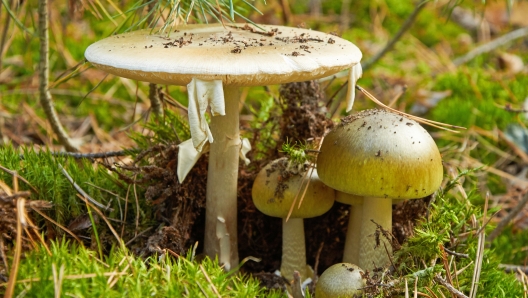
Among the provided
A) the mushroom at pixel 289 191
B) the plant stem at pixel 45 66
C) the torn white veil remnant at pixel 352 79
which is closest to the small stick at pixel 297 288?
the mushroom at pixel 289 191

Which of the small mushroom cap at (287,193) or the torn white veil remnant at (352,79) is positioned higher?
the torn white veil remnant at (352,79)

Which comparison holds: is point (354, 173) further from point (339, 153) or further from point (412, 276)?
point (412, 276)

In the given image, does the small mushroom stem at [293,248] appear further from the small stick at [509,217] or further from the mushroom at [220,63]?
the small stick at [509,217]

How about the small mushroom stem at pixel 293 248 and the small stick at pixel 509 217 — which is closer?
the small mushroom stem at pixel 293 248

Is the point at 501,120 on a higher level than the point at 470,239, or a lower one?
lower

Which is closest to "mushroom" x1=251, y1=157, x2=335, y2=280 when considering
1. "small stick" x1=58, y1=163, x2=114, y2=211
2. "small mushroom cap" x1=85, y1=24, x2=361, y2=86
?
"small mushroom cap" x1=85, y1=24, x2=361, y2=86

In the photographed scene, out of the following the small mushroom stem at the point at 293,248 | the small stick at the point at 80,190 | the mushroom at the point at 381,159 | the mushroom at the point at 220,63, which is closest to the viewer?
the mushroom at the point at 220,63

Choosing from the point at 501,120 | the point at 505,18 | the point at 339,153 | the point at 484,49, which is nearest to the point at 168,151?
the point at 339,153

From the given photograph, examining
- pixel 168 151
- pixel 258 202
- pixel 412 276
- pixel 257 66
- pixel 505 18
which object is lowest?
pixel 505 18
